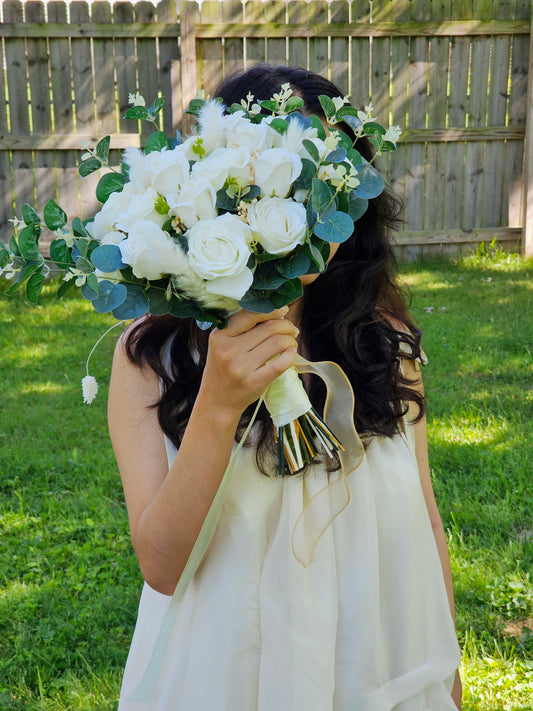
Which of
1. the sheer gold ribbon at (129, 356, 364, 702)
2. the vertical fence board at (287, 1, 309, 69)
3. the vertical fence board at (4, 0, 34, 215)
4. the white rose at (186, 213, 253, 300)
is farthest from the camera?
the vertical fence board at (287, 1, 309, 69)

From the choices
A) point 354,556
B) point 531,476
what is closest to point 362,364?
point 354,556

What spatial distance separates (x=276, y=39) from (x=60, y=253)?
20.9 feet

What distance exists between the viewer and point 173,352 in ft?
5.26

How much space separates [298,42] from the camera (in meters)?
7.05

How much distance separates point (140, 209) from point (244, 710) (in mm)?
989

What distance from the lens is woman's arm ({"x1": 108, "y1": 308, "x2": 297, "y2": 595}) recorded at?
127 cm

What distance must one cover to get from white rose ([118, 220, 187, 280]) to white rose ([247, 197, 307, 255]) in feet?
0.40

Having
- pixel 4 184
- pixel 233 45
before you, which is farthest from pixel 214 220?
pixel 4 184

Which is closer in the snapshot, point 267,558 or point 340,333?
point 267,558

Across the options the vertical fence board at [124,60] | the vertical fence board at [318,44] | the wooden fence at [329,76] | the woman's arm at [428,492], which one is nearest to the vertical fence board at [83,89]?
the wooden fence at [329,76]

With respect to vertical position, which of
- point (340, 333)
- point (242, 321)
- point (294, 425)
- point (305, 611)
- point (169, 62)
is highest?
point (169, 62)

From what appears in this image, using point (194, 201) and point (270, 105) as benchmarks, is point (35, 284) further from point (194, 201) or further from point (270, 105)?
point (270, 105)

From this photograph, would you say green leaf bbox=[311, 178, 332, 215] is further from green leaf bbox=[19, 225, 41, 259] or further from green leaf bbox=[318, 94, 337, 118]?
green leaf bbox=[19, 225, 41, 259]

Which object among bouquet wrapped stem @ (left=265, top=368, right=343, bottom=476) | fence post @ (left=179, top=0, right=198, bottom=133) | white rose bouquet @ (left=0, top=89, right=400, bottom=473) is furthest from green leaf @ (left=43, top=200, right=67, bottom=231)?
fence post @ (left=179, top=0, right=198, bottom=133)
